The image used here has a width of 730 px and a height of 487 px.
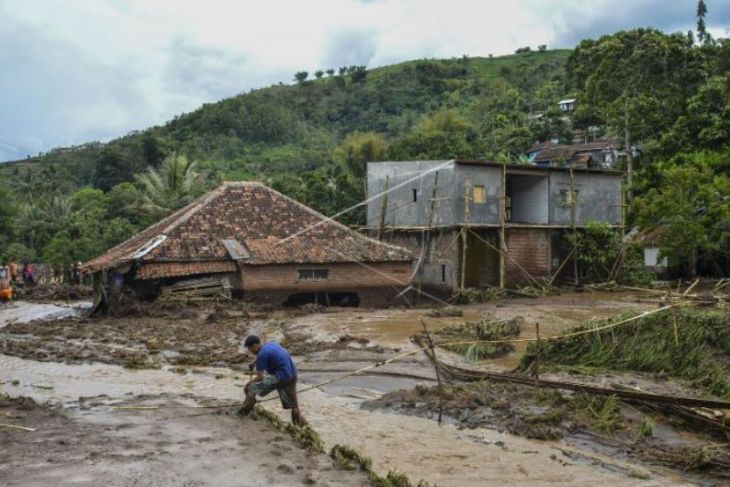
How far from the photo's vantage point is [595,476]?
8633mm

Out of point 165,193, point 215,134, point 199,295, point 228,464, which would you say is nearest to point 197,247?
point 199,295

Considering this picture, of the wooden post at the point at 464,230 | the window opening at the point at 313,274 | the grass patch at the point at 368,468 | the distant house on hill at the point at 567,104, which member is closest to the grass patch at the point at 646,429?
the grass patch at the point at 368,468

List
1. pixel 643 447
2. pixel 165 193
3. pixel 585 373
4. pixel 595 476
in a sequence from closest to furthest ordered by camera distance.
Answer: pixel 595 476 < pixel 643 447 < pixel 585 373 < pixel 165 193

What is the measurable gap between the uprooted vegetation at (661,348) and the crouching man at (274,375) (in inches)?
179

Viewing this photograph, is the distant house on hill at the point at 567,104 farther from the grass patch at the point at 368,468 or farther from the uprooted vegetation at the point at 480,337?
the grass patch at the point at 368,468

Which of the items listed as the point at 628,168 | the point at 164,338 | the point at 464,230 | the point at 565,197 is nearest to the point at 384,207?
the point at 464,230

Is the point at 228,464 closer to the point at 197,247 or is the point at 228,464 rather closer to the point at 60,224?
the point at 197,247

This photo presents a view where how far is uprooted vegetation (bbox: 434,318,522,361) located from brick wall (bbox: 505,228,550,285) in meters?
13.7

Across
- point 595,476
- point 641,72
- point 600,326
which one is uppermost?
point 641,72

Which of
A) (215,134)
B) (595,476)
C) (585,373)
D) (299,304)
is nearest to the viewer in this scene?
(595,476)

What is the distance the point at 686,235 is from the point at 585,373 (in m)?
19.6

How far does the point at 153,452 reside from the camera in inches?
332

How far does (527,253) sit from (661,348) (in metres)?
19.5

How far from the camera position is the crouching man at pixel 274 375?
33.1 ft
